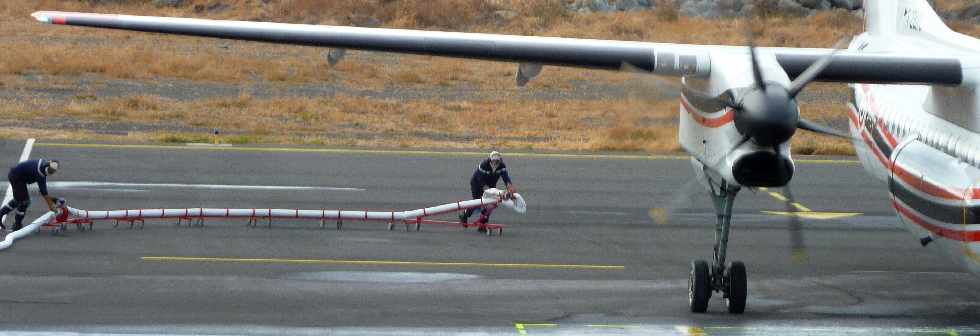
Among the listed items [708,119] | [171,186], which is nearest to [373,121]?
[171,186]

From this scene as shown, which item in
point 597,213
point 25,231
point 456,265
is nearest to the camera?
point 456,265

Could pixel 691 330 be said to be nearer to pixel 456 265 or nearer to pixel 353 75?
pixel 456 265

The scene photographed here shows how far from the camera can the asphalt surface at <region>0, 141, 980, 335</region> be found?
16.7 meters

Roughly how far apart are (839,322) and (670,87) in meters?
4.37

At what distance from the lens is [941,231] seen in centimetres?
1597

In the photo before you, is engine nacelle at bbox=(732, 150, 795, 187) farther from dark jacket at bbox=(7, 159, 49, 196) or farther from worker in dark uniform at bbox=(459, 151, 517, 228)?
dark jacket at bbox=(7, 159, 49, 196)

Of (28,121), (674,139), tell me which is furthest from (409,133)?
(674,139)

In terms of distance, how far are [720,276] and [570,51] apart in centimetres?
377

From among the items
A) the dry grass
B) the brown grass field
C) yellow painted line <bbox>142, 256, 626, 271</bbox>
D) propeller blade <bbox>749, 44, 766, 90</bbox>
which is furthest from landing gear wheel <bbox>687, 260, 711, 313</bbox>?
the dry grass

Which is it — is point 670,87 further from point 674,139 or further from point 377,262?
point 377,262

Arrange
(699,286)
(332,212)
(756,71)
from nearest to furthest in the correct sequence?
(756,71) < (699,286) < (332,212)

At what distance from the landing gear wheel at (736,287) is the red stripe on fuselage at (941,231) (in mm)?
2265

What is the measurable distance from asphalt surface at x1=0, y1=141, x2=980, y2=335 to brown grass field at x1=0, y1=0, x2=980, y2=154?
19.8ft

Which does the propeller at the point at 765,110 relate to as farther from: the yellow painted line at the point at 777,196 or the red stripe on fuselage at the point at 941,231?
the yellow painted line at the point at 777,196
